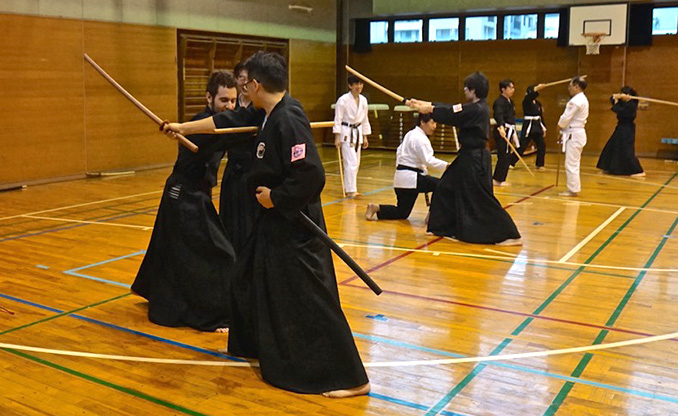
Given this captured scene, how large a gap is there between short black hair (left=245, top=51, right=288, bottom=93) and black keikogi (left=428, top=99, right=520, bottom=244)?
153 inches

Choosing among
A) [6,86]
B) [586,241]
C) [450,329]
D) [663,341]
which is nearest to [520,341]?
[450,329]

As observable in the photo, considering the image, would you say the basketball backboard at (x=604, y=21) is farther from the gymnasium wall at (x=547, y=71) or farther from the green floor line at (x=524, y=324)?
the green floor line at (x=524, y=324)

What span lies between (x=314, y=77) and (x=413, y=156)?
34.2 feet

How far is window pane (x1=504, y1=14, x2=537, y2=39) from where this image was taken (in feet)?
57.3

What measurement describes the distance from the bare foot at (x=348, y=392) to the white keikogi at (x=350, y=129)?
706 cm

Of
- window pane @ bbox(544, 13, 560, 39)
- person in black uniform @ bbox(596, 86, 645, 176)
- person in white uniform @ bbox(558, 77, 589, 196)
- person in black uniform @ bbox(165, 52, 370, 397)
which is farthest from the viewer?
window pane @ bbox(544, 13, 560, 39)

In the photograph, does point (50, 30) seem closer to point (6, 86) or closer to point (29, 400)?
point (6, 86)

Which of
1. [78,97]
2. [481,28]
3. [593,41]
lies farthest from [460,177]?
[481,28]

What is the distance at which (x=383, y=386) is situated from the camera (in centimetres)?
400

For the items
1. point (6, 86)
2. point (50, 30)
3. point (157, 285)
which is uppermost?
point (50, 30)

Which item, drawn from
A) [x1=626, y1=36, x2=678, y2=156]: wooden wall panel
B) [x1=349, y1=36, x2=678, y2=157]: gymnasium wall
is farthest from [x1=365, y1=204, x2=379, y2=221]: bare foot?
[x1=626, y1=36, x2=678, y2=156]: wooden wall panel

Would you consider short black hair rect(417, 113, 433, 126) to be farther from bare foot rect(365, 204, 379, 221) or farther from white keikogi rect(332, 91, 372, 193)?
Result: white keikogi rect(332, 91, 372, 193)

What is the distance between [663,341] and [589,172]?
9.86 metres

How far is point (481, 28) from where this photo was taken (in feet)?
59.0
